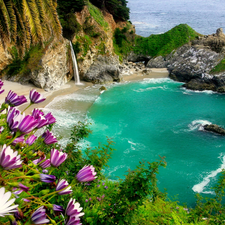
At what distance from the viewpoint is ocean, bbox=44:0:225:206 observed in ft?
38.4

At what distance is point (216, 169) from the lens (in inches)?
483

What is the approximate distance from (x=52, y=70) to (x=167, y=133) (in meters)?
12.7

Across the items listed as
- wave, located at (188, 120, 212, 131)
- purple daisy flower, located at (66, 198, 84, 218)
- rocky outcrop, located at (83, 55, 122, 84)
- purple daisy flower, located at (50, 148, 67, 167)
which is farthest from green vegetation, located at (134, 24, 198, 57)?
purple daisy flower, located at (66, 198, 84, 218)

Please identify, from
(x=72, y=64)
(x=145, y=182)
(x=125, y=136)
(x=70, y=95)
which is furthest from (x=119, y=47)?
(x=145, y=182)

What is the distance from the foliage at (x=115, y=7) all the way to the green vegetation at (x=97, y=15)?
1.64m

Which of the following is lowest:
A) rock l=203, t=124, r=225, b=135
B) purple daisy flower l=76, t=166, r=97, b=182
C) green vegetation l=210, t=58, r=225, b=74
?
rock l=203, t=124, r=225, b=135

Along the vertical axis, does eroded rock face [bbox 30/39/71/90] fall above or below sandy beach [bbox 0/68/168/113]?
above

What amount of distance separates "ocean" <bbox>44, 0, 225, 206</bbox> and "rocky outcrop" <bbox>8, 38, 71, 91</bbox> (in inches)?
96.9

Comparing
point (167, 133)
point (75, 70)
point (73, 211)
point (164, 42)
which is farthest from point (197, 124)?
point (164, 42)

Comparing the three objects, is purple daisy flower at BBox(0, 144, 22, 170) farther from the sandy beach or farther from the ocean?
the sandy beach

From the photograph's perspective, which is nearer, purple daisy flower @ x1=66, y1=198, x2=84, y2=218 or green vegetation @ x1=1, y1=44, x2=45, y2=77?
purple daisy flower @ x1=66, y1=198, x2=84, y2=218

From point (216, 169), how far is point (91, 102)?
11.8 m

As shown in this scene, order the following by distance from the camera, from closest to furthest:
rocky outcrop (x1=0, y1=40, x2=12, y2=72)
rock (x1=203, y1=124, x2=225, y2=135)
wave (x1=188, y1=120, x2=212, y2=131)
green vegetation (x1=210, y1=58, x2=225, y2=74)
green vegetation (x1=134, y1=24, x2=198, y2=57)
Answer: rock (x1=203, y1=124, x2=225, y2=135), wave (x1=188, y1=120, x2=212, y2=131), rocky outcrop (x1=0, y1=40, x2=12, y2=72), green vegetation (x1=210, y1=58, x2=225, y2=74), green vegetation (x1=134, y1=24, x2=198, y2=57)

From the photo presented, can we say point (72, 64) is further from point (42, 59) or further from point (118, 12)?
point (118, 12)
